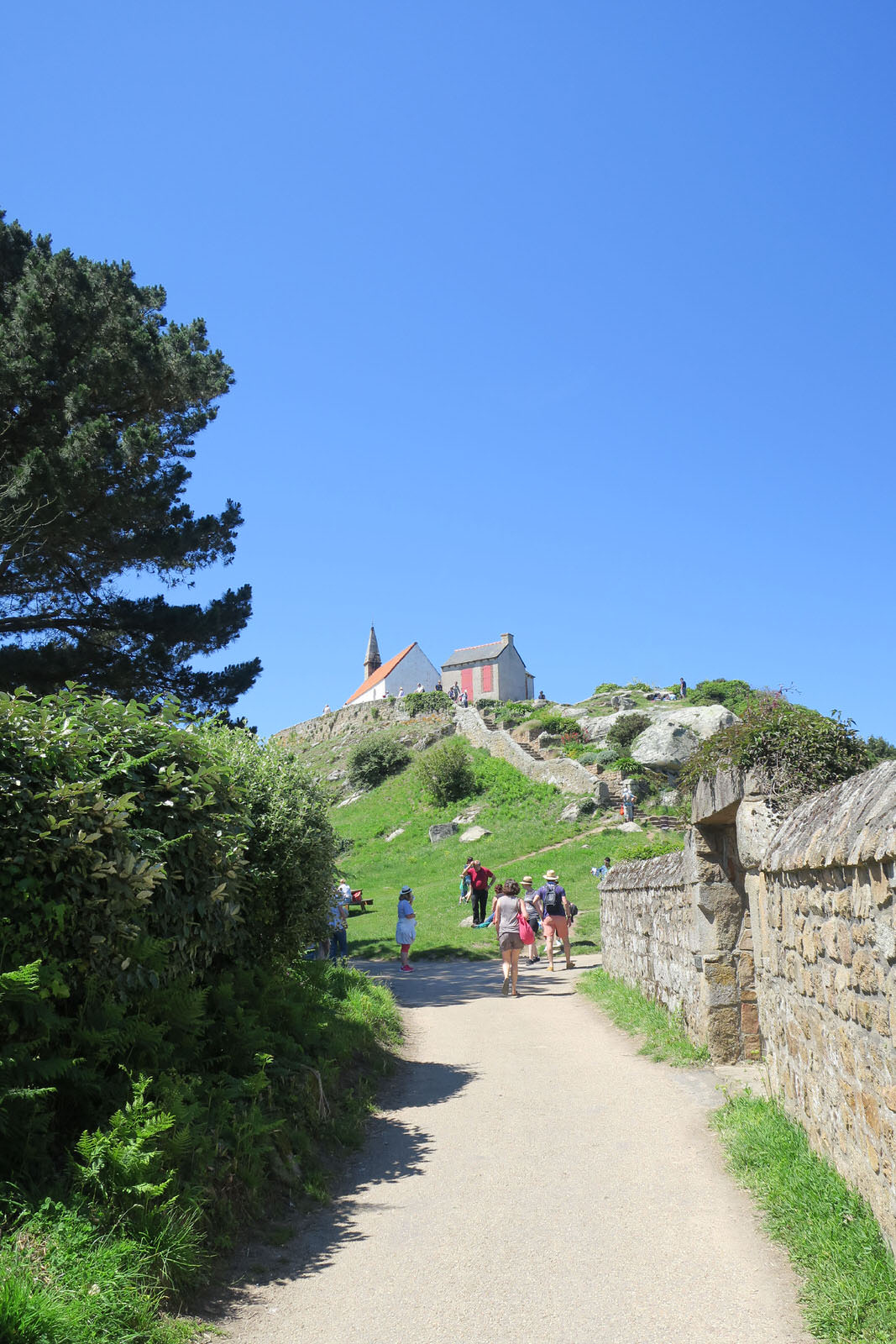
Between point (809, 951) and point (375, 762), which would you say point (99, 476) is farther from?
point (375, 762)

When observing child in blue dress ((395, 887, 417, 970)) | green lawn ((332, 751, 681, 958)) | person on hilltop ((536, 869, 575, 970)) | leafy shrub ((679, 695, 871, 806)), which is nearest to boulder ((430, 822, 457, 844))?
green lawn ((332, 751, 681, 958))

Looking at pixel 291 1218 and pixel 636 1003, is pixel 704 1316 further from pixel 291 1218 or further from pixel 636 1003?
pixel 636 1003

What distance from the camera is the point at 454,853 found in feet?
95.9

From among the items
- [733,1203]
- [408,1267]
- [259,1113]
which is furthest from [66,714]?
[733,1203]

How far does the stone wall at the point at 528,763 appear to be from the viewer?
107 feet

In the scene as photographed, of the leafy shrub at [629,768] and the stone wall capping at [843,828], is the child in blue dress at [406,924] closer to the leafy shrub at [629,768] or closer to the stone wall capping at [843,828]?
the stone wall capping at [843,828]

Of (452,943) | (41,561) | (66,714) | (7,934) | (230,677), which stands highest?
(41,561)

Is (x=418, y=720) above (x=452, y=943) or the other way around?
above

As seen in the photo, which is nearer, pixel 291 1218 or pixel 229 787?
pixel 291 1218

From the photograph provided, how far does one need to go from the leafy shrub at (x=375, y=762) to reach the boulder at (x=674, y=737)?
1226 centimetres

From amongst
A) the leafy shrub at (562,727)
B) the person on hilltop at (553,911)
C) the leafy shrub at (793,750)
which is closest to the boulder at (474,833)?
the person on hilltop at (553,911)

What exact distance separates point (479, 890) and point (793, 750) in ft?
47.3

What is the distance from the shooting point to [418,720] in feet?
178

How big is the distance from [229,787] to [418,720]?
48135 mm
